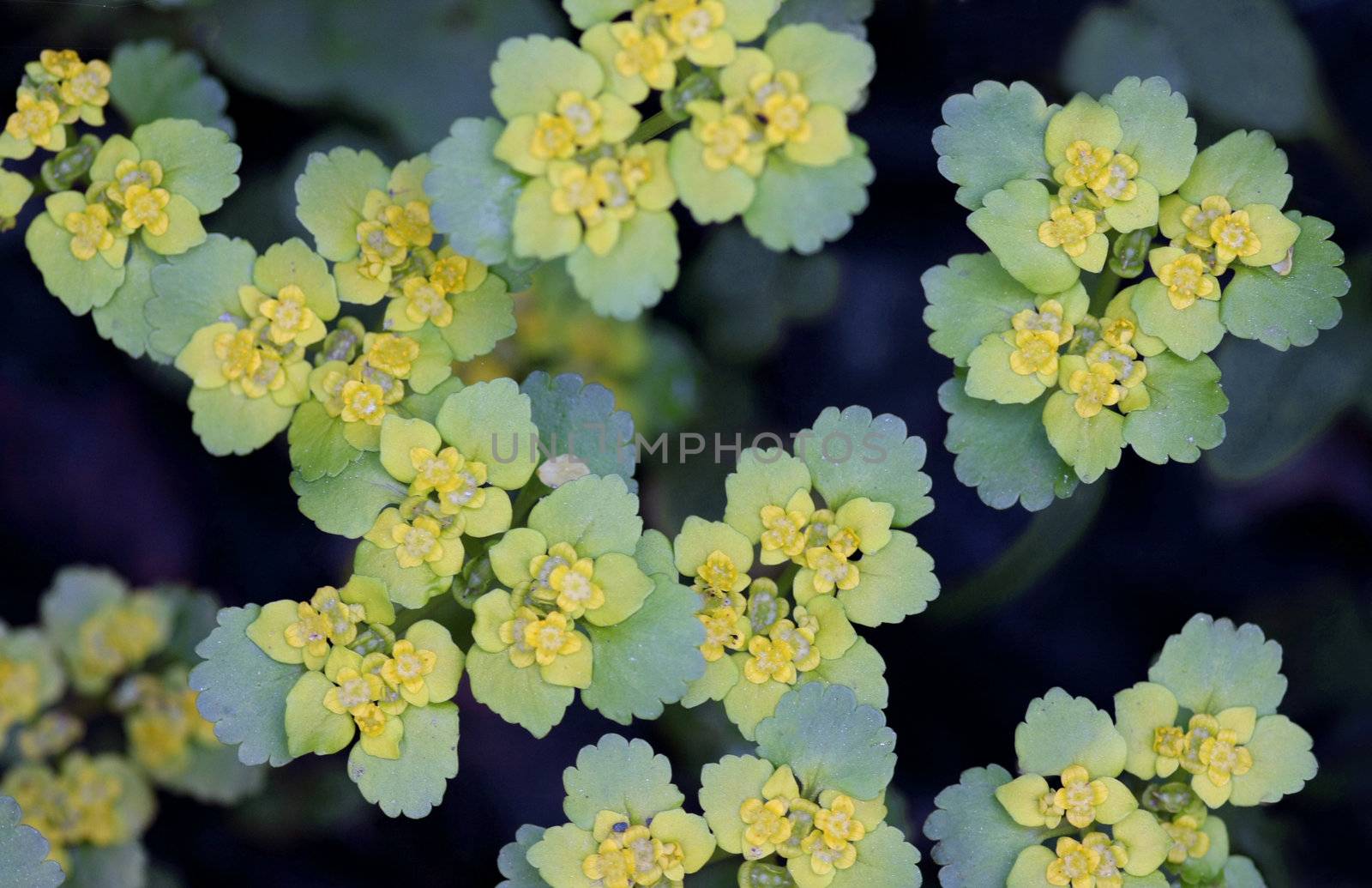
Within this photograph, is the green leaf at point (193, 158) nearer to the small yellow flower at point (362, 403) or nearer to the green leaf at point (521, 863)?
the small yellow flower at point (362, 403)

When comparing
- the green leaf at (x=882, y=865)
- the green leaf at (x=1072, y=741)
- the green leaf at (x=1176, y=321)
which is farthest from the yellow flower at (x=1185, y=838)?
the green leaf at (x=1176, y=321)

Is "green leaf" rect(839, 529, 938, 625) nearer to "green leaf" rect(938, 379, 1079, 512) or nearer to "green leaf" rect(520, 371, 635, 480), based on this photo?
"green leaf" rect(938, 379, 1079, 512)

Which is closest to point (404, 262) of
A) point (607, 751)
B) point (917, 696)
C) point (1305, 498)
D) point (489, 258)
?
point (489, 258)

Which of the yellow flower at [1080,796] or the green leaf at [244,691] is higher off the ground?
the green leaf at [244,691]

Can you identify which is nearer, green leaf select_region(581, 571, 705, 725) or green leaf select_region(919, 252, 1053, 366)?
green leaf select_region(581, 571, 705, 725)

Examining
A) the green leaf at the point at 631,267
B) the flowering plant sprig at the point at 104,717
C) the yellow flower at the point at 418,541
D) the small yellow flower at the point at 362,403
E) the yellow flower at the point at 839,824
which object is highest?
the green leaf at the point at 631,267

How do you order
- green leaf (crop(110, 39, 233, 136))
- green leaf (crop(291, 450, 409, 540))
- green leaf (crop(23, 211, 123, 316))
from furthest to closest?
green leaf (crop(110, 39, 233, 136)), green leaf (crop(23, 211, 123, 316)), green leaf (crop(291, 450, 409, 540))

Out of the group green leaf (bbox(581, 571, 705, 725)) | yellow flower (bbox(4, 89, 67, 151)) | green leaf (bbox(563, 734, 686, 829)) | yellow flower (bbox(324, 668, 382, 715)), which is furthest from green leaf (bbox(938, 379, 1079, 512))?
yellow flower (bbox(4, 89, 67, 151))
